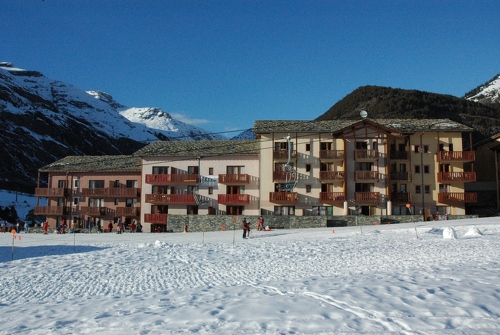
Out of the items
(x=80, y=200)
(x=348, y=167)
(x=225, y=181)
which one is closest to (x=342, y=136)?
(x=348, y=167)

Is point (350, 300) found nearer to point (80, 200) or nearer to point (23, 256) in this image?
point (23, 256)

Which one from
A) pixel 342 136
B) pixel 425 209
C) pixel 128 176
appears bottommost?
pixel 425 209

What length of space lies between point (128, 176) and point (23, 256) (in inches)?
1216

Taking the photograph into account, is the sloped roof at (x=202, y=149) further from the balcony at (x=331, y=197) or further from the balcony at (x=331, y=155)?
the balcony at (x=331, y=197)

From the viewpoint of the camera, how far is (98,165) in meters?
53.7

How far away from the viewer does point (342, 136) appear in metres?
45.2

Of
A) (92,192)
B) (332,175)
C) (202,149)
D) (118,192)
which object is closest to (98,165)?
(92,192)

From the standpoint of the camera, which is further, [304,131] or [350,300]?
[304,131]

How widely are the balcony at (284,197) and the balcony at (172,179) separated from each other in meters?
8.40

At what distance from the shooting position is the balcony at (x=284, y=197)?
145 feet

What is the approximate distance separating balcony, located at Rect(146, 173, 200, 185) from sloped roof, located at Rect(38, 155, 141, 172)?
430 cm

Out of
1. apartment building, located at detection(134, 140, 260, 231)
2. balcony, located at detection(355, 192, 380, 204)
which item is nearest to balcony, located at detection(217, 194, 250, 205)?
apartment building, located at detection(134, 140, 260, 231)

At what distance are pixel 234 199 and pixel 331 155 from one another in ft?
35.3

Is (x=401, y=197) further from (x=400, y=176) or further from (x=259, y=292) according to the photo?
(x=259, y=292)
